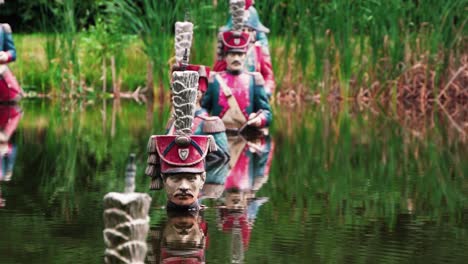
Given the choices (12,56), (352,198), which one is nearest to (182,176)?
(352,198)

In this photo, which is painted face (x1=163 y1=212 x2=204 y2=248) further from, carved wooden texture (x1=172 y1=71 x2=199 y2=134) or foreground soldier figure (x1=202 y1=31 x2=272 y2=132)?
foreground soldier figure (x1=202 y1=31 x2=272 y2=132)

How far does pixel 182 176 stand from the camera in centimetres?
770

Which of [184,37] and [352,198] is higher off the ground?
[184,37]

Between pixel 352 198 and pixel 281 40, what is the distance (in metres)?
10.6

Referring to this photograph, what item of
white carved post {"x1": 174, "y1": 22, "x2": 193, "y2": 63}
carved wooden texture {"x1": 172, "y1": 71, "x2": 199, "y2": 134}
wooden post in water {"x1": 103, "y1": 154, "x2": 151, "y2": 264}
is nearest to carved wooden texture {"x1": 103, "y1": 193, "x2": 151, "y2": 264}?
wooden post in water {"x1": 103, "y1": 154, "x2": 151, "y2": 264}

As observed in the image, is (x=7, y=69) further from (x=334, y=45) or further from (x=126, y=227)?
(x=126, y=227)

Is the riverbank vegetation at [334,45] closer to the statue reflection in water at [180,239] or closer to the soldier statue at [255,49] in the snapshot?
the soldier statue at [255,49]

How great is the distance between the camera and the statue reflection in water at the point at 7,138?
9845 mm

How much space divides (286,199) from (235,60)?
15.7ft

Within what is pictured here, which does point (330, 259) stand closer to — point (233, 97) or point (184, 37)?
point (184, 37)

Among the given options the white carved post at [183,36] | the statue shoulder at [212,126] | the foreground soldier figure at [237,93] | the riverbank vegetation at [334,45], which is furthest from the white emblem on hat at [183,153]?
the riverbank vegetation at [334,45]

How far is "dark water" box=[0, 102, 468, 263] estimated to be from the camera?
248 inches

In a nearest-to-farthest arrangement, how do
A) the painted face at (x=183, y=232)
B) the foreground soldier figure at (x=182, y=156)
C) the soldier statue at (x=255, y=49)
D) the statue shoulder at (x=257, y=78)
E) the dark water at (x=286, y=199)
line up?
the dark water at (x=286, y=199)
the painted face at (x=183, y=232)
the foreground soldier figure at (x=182, y=156)
the statue shoulder at (x=257, y=78)
the soldier statue at (x=255, y=49)

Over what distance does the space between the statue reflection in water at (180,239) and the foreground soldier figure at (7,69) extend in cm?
1008
